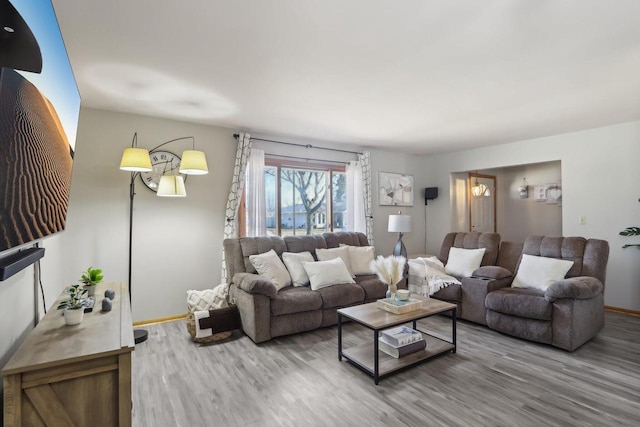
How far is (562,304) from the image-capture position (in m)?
2.88

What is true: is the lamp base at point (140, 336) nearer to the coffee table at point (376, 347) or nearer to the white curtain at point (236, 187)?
the white curtain at point (236, 187)

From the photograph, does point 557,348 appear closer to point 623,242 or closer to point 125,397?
point 623,242

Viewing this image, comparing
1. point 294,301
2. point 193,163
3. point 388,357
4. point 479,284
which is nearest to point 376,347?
point 388,357

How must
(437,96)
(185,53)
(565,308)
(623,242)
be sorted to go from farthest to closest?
(623,242)
(437,96)
(565,308)
(185,53)

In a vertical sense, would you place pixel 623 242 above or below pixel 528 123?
below

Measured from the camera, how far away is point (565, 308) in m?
2.86

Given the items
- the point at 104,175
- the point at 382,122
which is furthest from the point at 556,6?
the point at 104,175

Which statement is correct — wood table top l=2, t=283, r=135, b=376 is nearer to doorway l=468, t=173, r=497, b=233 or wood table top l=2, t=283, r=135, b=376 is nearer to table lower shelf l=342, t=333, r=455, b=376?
table lower shelf l=342, t=333, r=455, b=376

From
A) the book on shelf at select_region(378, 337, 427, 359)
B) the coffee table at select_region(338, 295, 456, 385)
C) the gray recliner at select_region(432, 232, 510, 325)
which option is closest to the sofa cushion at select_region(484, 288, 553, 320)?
the gray recliner at select_region(432, 232, 510, 325)

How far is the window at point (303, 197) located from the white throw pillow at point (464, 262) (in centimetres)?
187

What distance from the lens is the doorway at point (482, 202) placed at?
639 centimetres

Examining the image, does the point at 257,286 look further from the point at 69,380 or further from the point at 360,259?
the point at 69,380

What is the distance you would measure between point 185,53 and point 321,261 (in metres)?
2.54

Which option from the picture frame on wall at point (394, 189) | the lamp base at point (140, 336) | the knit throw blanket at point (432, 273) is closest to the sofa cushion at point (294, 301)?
the lamp base at point (140, 336)
